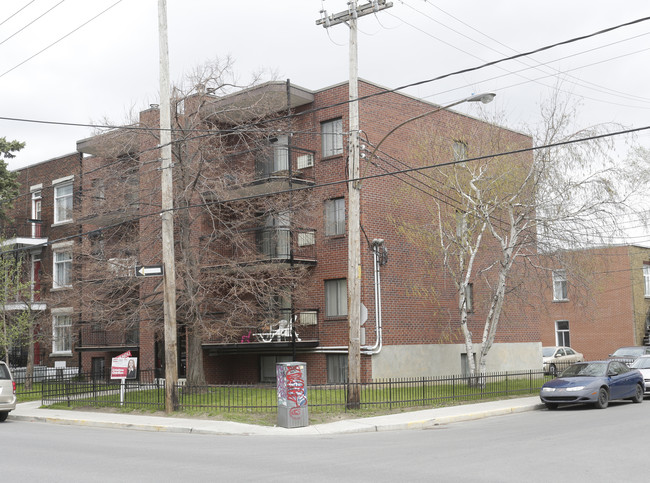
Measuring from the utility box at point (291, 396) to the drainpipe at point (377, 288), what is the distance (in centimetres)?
829

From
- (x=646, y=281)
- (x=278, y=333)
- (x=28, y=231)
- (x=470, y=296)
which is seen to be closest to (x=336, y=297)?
(x=278, y=333)

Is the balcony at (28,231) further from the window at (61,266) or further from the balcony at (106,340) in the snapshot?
the balcony at (106,340)

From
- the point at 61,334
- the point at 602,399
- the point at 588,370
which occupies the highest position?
the point at 61,334

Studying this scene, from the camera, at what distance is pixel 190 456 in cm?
1176

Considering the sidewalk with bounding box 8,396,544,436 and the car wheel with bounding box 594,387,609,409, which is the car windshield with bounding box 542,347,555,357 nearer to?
the sidewalk with bounding box 8,396,544,436

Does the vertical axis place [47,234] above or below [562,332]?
above

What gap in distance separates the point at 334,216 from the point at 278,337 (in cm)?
492

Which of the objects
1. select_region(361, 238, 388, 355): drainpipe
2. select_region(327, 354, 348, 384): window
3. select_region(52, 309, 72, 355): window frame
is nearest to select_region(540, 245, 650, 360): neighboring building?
select_region(361, 238, 388, 355): drainpipe

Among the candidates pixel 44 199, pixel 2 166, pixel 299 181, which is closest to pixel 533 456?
pixel 299 181

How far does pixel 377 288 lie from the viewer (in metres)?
25.3

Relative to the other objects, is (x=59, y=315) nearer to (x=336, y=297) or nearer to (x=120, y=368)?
(x=120, y=368)

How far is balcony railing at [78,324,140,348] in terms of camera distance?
30.7m

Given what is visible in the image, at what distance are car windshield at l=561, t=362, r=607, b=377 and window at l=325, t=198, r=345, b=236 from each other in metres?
9.46

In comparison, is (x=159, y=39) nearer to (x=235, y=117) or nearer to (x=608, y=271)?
(x=235, y=117)
